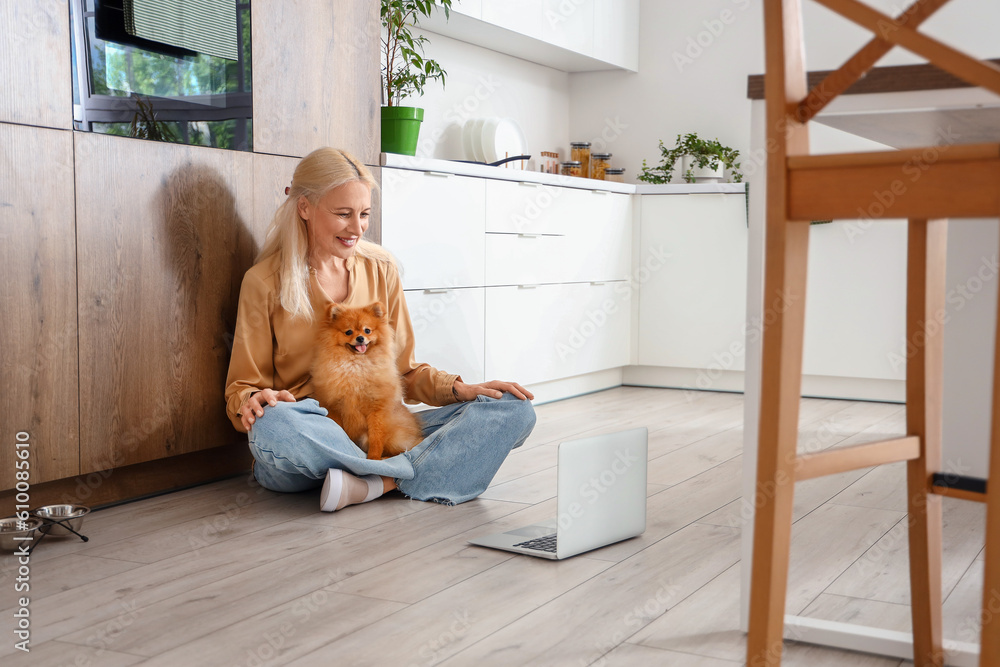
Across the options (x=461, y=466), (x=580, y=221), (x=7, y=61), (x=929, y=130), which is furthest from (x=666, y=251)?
A: (x=7, y=61)

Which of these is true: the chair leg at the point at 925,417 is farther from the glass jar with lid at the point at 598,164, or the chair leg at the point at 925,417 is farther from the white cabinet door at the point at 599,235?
the glass jar with lid at the point at 598,164

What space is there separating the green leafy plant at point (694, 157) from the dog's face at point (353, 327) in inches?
110

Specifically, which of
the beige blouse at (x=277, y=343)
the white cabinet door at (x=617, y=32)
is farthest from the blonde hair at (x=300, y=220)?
the white cabinet door at (x=617, y=32)

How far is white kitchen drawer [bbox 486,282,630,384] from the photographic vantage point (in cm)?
371

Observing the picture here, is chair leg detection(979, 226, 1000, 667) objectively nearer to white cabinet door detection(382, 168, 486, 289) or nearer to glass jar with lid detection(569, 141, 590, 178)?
white cabinet door detection(382, 168, 486, 289)

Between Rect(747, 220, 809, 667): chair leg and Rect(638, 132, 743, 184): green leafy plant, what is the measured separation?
150 inches

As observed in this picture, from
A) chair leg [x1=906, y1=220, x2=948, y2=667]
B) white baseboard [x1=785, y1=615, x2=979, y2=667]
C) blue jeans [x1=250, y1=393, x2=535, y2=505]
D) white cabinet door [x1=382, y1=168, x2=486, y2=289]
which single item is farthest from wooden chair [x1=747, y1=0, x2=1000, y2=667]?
white cabinet door [x1=382, y1=168, x2=486, y2=289]

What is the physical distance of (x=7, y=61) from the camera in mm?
1894

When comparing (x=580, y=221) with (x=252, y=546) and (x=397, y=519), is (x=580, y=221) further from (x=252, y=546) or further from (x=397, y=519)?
(x=252, y=546)

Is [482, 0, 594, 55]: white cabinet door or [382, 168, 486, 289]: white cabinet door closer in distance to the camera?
[382, 168, 486, 289]: white cabinet door

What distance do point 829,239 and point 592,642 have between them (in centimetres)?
314

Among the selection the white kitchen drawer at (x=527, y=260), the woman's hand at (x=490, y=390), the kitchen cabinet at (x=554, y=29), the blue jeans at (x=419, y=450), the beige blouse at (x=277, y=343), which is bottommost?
the blue jeans at (x=419, y=450)

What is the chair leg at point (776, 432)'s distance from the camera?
1.03m

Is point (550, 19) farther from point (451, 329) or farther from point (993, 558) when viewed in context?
point (993, 558)
